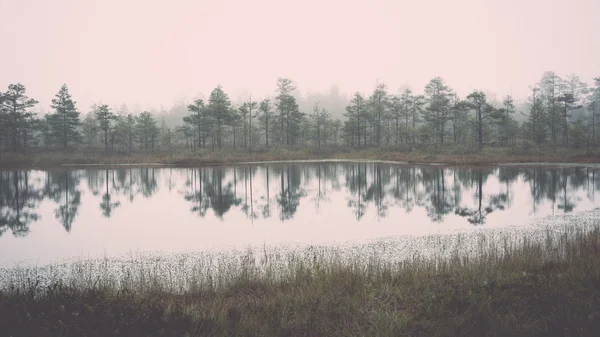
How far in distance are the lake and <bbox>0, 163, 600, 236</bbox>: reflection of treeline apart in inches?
2.4

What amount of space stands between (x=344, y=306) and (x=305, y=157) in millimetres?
55778

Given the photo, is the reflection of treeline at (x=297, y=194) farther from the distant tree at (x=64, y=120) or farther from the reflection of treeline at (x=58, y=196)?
the distant tree at (x=64, y=120)

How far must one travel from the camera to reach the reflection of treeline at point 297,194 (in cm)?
1817

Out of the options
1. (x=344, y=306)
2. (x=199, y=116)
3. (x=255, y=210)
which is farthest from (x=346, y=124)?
(x=344, y=306)

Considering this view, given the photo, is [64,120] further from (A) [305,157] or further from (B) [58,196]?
(B) [58,196]

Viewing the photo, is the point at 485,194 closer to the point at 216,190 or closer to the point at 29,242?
the point at 216,190

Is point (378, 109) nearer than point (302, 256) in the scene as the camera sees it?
No

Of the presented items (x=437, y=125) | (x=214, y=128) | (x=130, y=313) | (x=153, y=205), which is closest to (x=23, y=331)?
(x=130, y=313)

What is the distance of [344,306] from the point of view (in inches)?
227

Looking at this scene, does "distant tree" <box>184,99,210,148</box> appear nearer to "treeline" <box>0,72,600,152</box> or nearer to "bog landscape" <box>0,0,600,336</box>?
"treeline" <box>0,72,600,152</box>

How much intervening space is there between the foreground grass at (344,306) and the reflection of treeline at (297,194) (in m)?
9.28

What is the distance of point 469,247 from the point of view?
10.7 meters

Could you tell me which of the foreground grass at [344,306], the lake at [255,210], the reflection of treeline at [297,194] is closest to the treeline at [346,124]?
the reflection of treeline at [297,194]

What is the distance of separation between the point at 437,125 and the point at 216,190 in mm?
57007
